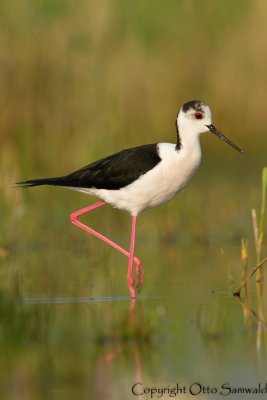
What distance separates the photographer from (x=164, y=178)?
7.22 m

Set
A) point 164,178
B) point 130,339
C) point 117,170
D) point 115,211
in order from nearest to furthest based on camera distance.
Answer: point 130,339
point 164,178
point 117,170
point 115,211

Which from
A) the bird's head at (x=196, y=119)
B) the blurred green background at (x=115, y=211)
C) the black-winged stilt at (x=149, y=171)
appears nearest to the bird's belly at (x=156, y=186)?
the black-winged stilt at (x=149, y=171)

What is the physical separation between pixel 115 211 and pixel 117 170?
8.39 feet

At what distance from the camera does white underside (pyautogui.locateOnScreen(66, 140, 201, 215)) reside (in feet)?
23.7

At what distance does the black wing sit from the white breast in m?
0.04

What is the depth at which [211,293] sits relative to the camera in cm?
665

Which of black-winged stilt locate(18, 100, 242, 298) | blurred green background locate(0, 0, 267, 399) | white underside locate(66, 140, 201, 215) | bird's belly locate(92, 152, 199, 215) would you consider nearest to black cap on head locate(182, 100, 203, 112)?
black-winged stilt locate(18, 100, 242, 298)

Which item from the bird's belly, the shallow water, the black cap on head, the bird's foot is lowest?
the shallow water

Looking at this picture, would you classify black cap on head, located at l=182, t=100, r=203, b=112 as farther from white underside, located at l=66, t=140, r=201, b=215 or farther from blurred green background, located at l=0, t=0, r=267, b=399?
blurred green background, located at l=0, t=0, r=267, b=399

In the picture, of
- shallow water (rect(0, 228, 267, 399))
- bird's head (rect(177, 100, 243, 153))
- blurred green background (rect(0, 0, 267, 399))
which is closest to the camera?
shallow water (rect(0, 228, 267, 399))

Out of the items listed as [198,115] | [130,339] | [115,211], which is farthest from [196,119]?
[115,211]

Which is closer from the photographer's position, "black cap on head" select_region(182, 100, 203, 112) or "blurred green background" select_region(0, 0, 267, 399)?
"blurred green background" select_region(0, 0, 267, 399)

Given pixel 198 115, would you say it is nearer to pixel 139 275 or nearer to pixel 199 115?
pixel 199 115

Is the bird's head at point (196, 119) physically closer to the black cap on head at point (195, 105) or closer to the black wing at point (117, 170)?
the black cap on head at point (195, 105)
